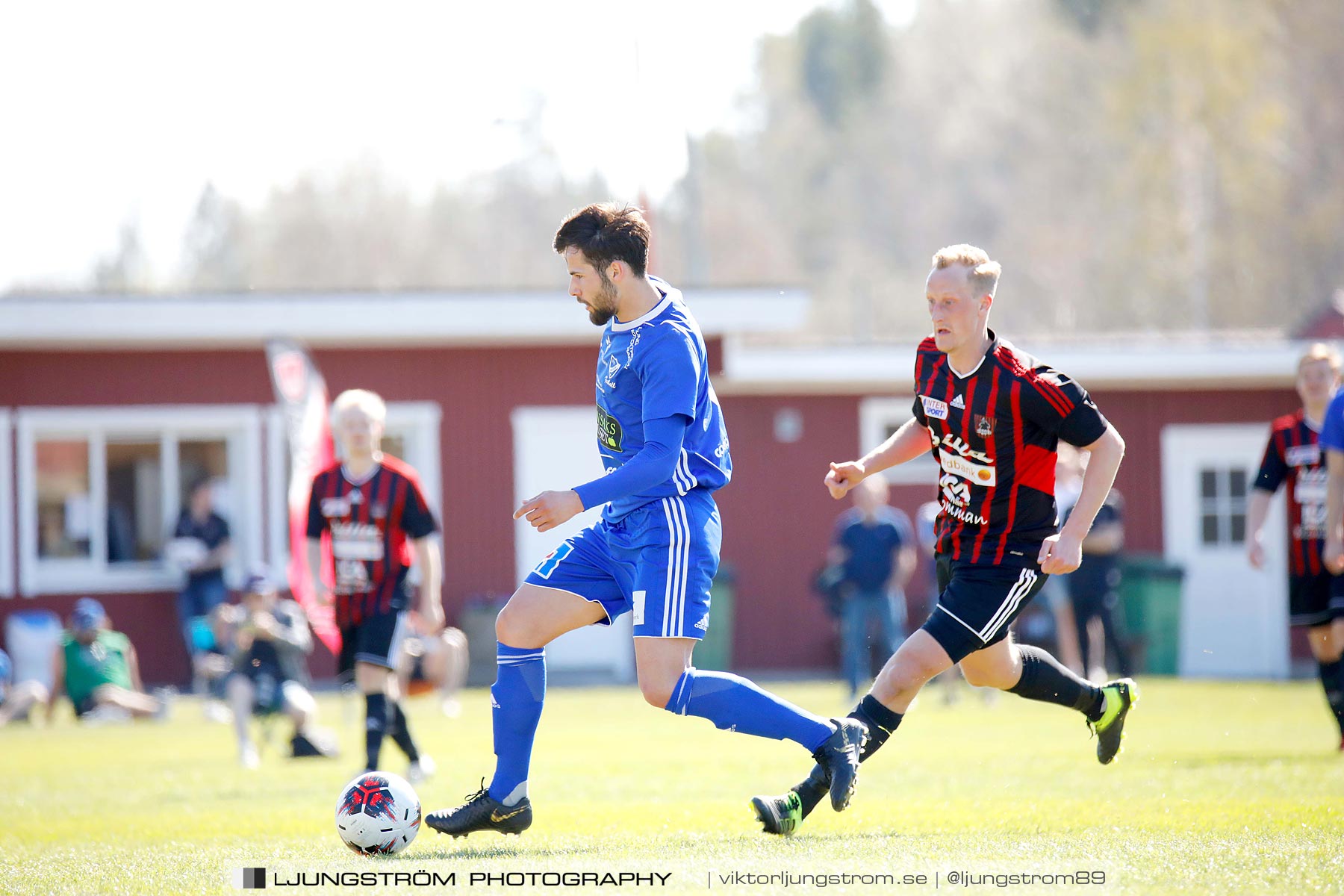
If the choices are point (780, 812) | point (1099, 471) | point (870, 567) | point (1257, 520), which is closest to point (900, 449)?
point (1099, 471)

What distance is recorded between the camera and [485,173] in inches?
2083

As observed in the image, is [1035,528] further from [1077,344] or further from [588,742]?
[1077,344]

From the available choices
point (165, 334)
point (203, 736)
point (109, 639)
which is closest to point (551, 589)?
point (203, 736)

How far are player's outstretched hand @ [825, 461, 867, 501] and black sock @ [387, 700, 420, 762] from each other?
302 centimetres

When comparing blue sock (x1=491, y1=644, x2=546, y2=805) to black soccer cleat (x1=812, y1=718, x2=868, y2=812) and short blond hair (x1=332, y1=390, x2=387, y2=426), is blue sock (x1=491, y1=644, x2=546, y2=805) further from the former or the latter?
short blond hair (x1=332, y1=390, x2=387, y2=426)

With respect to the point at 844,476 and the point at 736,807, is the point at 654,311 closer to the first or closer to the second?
the point at 844,476

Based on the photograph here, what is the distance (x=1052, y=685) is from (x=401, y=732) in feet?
11.5

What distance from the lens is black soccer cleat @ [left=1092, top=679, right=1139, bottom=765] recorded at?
20.4 ft

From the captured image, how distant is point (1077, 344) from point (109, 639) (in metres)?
11.5

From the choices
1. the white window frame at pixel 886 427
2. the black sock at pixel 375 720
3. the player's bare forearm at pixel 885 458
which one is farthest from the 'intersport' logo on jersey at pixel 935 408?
the white window frame at pixel 886 427

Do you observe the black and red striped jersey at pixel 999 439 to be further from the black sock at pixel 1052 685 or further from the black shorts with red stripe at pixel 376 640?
the black shorts with red stripe at pixel 376 640

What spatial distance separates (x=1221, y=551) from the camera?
1973 centimetres

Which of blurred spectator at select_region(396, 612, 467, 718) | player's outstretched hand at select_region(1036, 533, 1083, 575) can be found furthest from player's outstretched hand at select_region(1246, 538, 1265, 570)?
blurred spectator at select_region(396, 612, 467, 718)

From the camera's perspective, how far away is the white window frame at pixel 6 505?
1722cm
